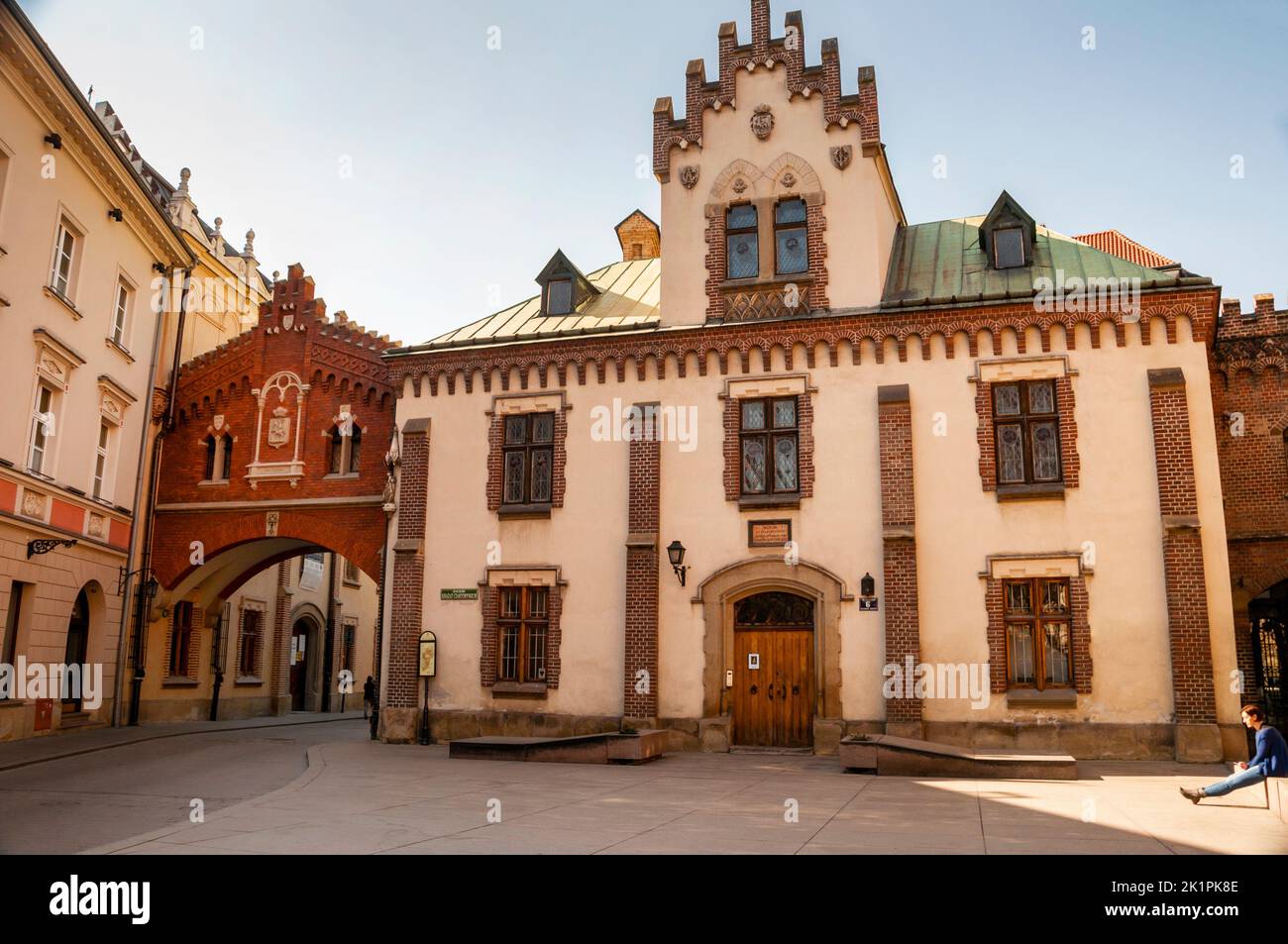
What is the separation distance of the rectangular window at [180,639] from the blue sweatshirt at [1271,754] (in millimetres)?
24951

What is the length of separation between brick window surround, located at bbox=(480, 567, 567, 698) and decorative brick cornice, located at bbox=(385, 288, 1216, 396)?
425 cm

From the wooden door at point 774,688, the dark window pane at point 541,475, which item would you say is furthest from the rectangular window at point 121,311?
the wooden door at point 774,688

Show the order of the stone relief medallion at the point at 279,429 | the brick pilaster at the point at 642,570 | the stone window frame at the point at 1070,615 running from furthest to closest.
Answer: the stone relief medallion at the point at 279,429
the brick pilaster at the point at 642,570
the stone window frame at the point at 1070,615

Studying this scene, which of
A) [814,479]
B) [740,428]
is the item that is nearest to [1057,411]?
[814,479]

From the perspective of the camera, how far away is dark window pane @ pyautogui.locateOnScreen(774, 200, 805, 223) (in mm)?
21625

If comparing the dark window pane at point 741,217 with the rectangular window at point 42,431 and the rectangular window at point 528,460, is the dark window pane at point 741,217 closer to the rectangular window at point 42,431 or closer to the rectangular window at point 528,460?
the rectangular window at point 528,460

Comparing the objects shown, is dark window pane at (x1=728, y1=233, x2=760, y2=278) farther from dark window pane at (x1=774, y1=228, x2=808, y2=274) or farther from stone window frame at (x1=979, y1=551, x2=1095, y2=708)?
stone window frame at (x1=979, y1=551, x2=1095, y2=708)

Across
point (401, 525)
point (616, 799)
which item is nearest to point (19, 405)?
point (401, 525)

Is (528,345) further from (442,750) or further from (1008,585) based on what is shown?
(1008,585)

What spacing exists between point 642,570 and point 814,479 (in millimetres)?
3956

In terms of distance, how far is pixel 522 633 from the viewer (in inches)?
841

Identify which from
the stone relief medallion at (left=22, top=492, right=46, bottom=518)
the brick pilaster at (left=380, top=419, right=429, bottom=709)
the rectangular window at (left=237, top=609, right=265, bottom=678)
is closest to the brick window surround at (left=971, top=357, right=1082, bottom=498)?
the brick pilaster at (left=380, top=419, right=429, bottom=709)

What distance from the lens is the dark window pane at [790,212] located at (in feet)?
70.9

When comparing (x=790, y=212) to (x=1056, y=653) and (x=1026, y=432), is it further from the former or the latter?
(x=1056, y=653)
